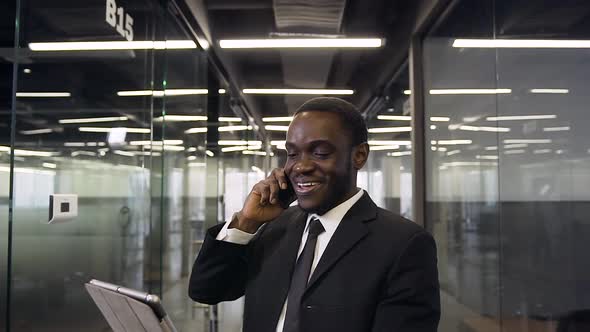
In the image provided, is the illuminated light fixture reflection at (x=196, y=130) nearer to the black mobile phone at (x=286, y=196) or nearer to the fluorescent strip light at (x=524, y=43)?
the fluorescent strip light at (x=524, y=43)

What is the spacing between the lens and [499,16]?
2.68 m

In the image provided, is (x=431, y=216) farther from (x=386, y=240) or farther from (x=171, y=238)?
A: (x=386, y=240)

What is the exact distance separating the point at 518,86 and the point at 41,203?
2.18m

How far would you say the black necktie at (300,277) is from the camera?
105cm

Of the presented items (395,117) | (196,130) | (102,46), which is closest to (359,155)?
(102,46)

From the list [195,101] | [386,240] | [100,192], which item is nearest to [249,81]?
[195,101]

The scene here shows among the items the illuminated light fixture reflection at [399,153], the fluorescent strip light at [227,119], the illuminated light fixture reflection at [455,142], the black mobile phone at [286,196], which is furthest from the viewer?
the fluorescent strip light at [227,119]

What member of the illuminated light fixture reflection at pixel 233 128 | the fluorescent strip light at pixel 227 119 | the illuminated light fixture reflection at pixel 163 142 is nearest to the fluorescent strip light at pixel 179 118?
the illuminated light fixture reflection at pixel 163 142

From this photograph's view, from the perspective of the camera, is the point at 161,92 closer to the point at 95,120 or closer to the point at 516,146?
the point at 95,120

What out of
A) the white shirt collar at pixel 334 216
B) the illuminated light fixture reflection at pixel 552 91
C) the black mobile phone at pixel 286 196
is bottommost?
the white shirt collar at pixel 334 216

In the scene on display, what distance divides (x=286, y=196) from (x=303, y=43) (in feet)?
12.5

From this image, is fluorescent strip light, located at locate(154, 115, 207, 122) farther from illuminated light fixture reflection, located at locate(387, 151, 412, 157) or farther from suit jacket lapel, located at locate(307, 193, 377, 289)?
suit jacket lapel, located at locate(307, 193, 377, 289)

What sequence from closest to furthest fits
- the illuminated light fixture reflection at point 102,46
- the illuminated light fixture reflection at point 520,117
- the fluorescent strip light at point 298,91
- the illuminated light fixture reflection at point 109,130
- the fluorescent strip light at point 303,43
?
the illuminated light fixture reflection at point 102,46 → the illuminated light fixture reflection at point 520,117 → the illuminated light fixture reflection at point 109,130 → the fluorescent strip light at point 303,43 → the fluorescent strip light at point 298,91

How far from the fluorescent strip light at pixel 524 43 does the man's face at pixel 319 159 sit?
133cm
